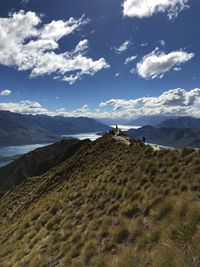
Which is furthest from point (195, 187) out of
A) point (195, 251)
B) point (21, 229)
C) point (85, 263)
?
point (21, 229)

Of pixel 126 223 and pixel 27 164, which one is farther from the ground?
pixel 126 223

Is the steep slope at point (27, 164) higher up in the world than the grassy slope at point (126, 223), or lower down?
lower down

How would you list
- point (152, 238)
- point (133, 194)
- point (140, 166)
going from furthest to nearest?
point (140, 166) < point (133, 194) < point (152, 238)

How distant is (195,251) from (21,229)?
56.6 feet

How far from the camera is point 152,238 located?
435 inches

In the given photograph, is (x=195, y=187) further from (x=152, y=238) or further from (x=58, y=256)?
(x=58, y=256)

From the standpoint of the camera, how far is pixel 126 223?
1412cm

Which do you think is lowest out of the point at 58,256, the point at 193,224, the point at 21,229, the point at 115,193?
the point at 21,229

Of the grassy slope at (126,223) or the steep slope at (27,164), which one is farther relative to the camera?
the steep slope at (27,164)

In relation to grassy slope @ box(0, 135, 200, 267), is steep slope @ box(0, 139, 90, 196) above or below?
below

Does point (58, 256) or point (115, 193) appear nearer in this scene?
point (58, 256)

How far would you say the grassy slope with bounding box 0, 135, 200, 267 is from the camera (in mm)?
9609

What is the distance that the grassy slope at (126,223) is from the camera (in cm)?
961

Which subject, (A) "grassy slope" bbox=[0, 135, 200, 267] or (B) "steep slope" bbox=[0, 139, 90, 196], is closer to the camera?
(A) "grassy slope" bbox=[0, 135, 200, 267]
